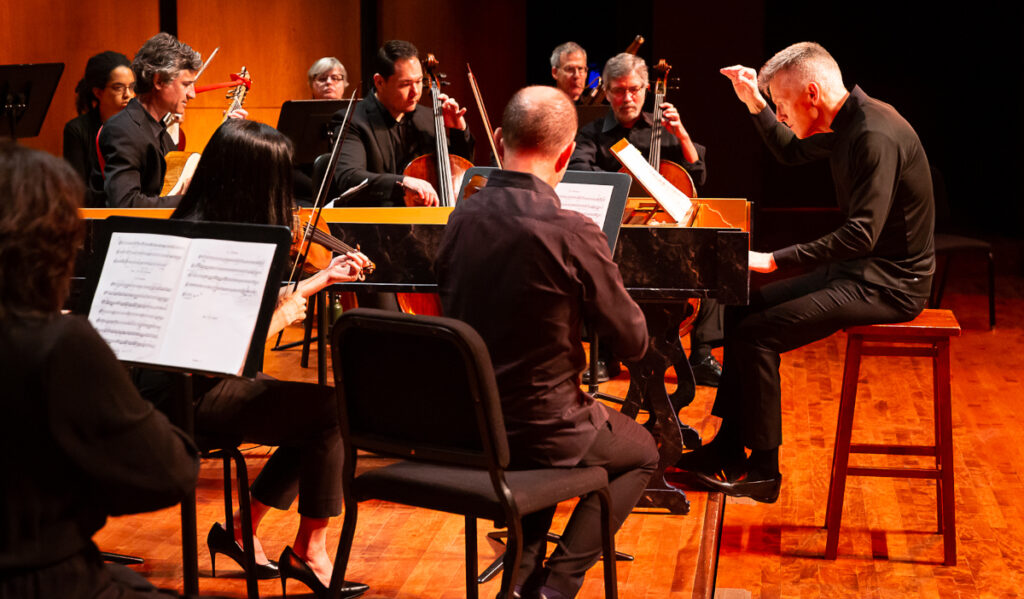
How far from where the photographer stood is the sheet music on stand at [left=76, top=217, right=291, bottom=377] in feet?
6.13

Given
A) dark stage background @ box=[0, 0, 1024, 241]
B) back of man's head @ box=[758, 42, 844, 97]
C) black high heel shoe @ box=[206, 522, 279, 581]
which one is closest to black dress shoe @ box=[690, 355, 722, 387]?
back of man's head @ box=[758, 42, 844, 97]

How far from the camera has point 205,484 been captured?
3330 millimetres

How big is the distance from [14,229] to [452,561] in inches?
68.4

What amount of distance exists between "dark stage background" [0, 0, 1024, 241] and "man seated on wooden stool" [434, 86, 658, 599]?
4.80 metres

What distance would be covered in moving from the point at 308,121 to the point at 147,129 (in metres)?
1.40

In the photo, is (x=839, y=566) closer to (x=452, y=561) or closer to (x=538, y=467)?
(x=452, y=561)

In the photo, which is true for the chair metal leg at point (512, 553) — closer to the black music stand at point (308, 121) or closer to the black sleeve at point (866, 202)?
the black sleeve at point (866, 202)

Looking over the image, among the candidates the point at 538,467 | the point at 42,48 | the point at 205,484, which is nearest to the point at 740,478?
the point at 538,467

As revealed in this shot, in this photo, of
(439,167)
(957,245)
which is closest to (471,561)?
(439,167)

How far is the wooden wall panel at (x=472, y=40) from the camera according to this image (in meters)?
7.84

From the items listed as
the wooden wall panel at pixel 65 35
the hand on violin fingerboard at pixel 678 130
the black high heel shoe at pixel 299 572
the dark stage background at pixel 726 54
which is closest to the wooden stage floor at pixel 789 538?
the black high heel shoe at pixel 299 572

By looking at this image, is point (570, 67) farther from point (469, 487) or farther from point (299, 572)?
point (469, 487)

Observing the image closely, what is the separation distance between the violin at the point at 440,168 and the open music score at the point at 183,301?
6.31 ft

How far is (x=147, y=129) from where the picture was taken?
3.49m
